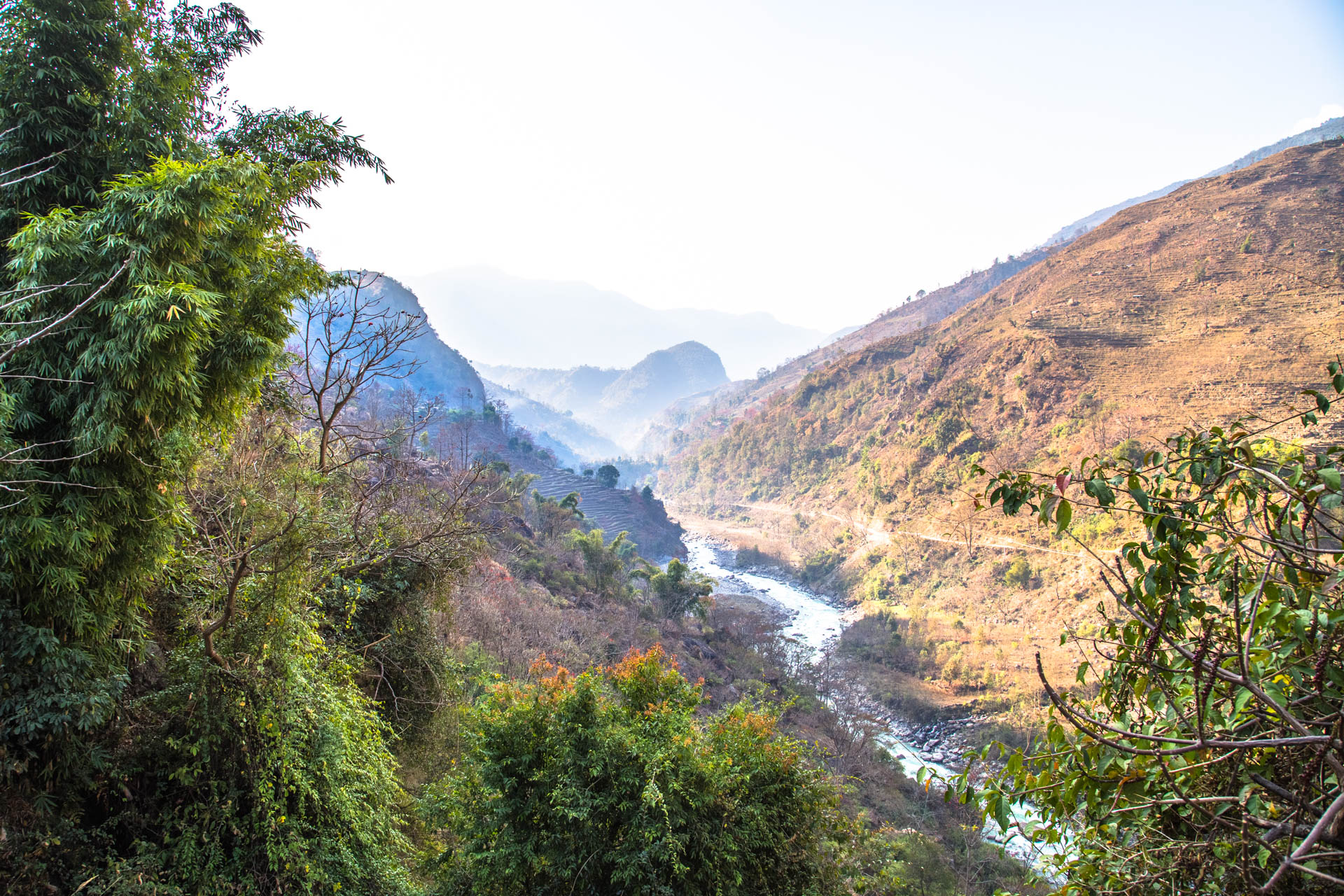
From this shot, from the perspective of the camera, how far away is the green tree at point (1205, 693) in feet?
4.91

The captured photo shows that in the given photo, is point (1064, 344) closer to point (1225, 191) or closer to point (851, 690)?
point (1225, 191)

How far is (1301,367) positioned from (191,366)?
36135 mm

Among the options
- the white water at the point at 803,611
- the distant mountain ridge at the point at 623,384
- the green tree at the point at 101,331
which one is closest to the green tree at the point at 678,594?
the white water at the point at 803,611

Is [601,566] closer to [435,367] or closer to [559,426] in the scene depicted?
[435,367]

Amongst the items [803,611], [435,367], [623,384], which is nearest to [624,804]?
[803,611]

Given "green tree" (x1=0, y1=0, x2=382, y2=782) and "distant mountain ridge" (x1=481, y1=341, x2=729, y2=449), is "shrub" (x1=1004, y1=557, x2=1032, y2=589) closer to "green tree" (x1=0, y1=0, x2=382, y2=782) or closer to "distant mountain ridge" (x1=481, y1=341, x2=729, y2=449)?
"green tree" (x1=0, y1=0, x2=382, y2=782)

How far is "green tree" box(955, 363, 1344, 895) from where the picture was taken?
4.91ft

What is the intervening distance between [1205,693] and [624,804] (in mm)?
4283

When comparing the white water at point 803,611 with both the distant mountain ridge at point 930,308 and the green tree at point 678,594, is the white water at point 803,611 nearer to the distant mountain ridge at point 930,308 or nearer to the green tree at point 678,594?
the green tree at point 678,594

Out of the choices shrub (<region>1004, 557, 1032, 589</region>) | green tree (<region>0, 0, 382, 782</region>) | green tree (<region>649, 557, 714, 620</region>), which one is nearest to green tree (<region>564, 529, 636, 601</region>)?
green tree (<region>649, 557, 714, 620</region>)

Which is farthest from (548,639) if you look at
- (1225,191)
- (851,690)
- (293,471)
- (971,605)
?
(1225,191)

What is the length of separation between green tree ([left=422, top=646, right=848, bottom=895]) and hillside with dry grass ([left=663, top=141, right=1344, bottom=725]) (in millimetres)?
17690

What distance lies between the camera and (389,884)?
4688mm

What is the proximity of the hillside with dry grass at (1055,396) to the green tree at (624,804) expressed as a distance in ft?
58.0
